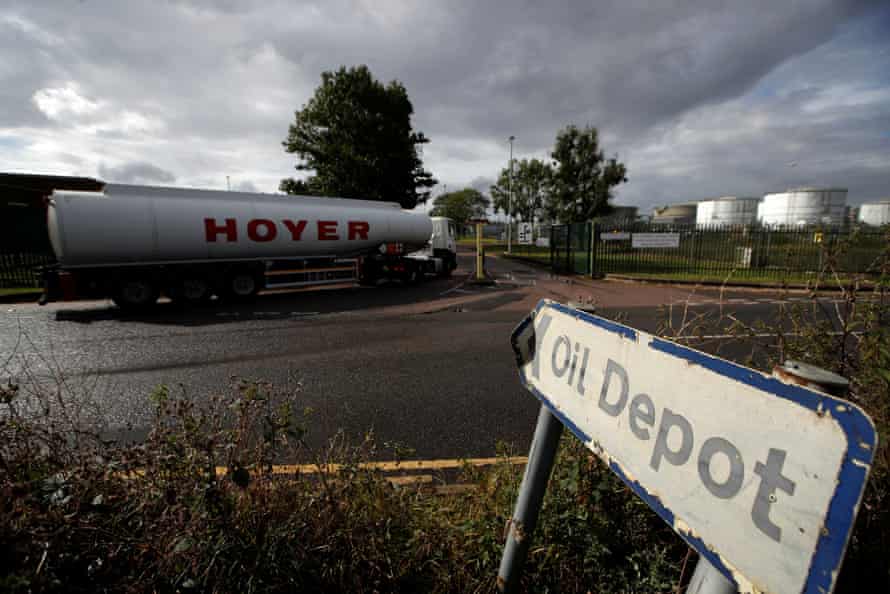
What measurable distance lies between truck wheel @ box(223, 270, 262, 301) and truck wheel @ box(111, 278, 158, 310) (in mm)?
1706

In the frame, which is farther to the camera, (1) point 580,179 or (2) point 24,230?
(1) point 580,179

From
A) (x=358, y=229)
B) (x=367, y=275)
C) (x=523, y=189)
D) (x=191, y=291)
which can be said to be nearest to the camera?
(x=191, y=291)

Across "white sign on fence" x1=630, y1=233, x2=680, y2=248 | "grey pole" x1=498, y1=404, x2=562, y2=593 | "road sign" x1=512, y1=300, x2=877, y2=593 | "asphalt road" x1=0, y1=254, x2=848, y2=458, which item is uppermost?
"white sign on fence" x1=630, y1=233, x2=680, y2=248

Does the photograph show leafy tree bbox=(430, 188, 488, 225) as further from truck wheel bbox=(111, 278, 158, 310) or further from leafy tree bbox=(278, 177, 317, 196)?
truck wheel bbox=(111, 278, 158, 310)

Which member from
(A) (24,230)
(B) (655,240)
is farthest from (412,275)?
(A) (24,230)

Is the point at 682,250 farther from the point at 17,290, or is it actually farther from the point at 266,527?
the point at 17,290

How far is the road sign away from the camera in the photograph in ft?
2.20

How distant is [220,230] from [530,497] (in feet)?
38.6

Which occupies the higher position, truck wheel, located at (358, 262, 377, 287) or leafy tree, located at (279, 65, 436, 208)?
leafy tree, located at (279, 65, 436, 208)

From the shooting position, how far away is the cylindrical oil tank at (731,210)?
56547 mm

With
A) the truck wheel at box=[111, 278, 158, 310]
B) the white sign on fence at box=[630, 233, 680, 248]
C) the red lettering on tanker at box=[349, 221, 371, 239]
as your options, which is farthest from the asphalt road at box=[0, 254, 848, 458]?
the white sign on fence at box=[630, 233, 680, 248]

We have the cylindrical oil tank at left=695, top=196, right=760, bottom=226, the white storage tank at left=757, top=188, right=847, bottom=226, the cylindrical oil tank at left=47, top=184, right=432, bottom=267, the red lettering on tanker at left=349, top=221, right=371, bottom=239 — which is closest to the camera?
the cylindrical oil tank at left=47, top=184, right=432, bottom=267

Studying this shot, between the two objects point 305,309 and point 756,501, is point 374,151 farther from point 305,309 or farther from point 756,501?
point 756,501

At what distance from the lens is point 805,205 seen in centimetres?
4800
